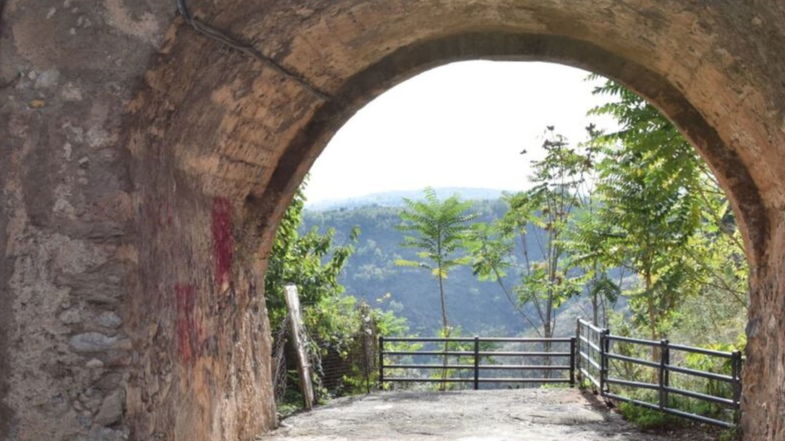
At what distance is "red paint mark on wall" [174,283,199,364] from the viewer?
15.7ft

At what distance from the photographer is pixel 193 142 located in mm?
4867

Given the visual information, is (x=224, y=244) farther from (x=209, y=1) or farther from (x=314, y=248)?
(x=314, y=248)

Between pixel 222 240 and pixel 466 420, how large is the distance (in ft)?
14.0

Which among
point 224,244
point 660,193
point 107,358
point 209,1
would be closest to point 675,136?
point 660,193

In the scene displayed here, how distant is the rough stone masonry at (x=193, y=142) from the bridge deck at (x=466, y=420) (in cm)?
191

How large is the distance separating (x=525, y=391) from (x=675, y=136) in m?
4.60

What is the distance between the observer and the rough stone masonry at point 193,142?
3.95m

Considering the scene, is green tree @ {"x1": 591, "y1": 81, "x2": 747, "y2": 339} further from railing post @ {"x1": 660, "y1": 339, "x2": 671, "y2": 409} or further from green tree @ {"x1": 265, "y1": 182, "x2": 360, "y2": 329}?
green tree @ {"x1": 265, "y1": 182, "x2": 360, "y2": 329}

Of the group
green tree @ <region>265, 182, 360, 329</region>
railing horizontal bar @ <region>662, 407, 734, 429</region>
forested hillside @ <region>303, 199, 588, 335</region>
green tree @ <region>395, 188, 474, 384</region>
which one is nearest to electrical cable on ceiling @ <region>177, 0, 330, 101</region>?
railing horizontal bar @ <region>662, 407, 734, 429</region>

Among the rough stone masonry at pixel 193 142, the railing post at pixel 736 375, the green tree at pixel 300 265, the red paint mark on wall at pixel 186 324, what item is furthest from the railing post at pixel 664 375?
the green tree at pixel 300 265

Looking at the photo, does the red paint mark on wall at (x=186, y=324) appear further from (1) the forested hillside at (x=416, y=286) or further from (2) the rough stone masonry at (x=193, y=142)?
(1) the forested hillside at (x=416, y=286)

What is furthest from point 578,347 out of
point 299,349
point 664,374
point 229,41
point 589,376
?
point 229,41

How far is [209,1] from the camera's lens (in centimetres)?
402

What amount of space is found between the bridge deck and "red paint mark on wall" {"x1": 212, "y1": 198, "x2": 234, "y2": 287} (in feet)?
6.62
